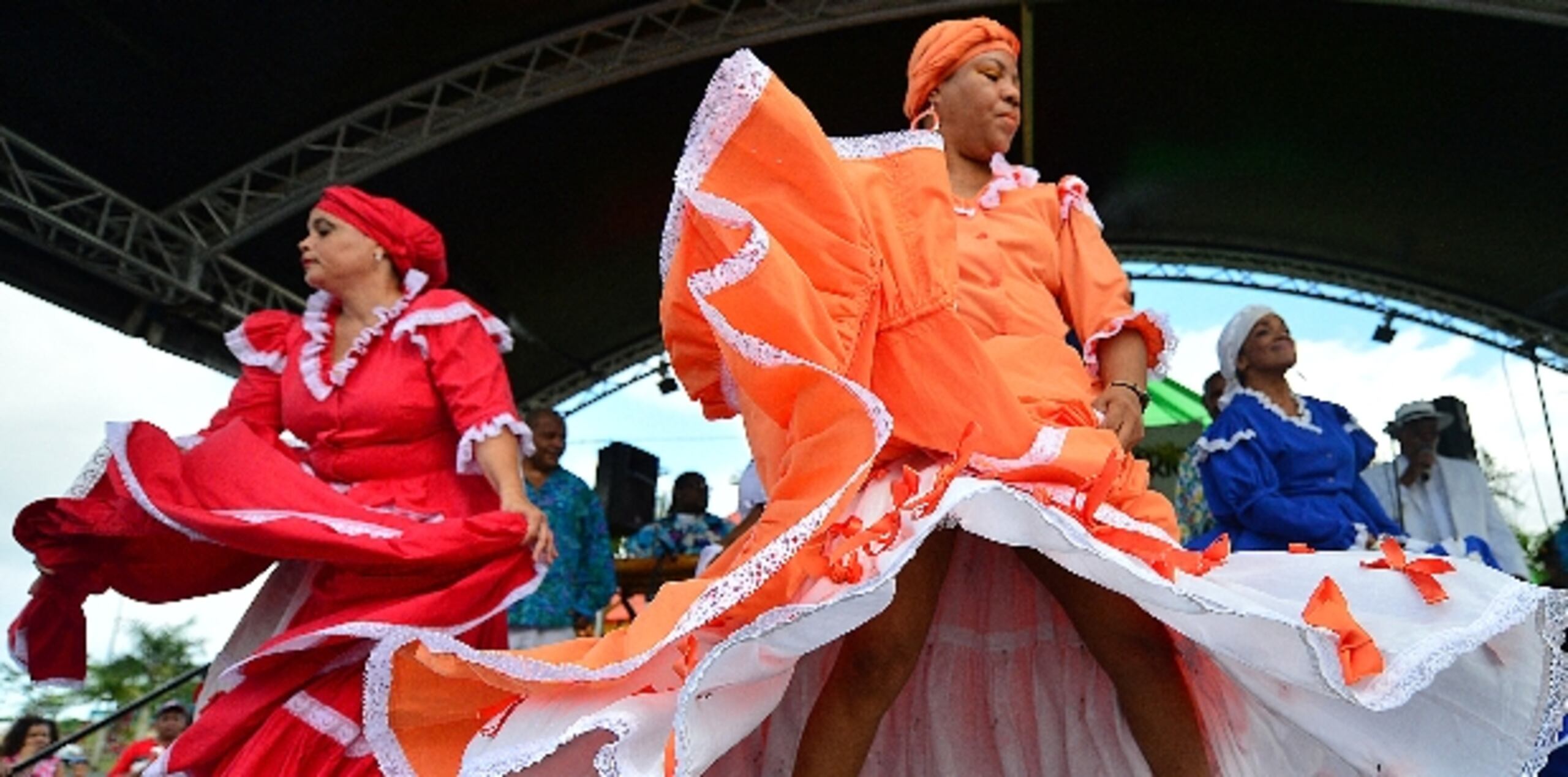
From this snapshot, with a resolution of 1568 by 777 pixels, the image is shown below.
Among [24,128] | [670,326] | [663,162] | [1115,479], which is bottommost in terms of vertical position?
[1115,479]

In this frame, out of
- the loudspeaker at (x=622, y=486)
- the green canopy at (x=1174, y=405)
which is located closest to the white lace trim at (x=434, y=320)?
the loudspeaker at (x=622, y=486)

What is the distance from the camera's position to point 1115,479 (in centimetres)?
184

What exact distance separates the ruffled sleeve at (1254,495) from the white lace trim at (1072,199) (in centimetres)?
170

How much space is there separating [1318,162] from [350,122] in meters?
6.72

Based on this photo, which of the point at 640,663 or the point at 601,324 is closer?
the point at 640,663

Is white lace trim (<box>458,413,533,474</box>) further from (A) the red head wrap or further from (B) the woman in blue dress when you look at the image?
(B) the woman in blue dress

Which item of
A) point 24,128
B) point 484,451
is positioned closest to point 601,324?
point 24,128

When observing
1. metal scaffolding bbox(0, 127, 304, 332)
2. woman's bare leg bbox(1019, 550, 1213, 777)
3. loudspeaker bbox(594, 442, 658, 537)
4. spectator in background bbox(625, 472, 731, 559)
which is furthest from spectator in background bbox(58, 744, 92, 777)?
woman's bare leg bbox(1019, 550, 1213, 777)

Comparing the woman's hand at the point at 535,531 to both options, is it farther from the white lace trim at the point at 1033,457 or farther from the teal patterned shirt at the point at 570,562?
the teal patterned shirt at the point at 570,562

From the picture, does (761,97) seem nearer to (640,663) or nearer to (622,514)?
(640,663)

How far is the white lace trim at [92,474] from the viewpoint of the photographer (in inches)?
110

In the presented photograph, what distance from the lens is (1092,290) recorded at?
2.26 meters

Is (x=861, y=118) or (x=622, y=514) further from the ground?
(x=861, y=118)

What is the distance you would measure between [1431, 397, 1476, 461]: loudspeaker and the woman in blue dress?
8.29 ft
